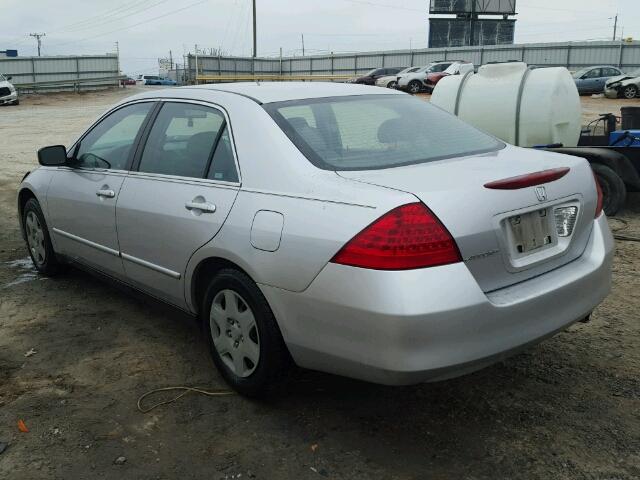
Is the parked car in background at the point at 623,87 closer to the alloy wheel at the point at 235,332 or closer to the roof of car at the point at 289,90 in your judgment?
the roof of car at the point at 289,90

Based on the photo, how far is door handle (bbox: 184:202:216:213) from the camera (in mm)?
3223

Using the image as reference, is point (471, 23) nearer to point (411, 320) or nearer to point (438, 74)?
point (438, 74)

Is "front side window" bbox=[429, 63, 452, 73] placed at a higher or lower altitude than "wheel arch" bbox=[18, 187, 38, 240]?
higher

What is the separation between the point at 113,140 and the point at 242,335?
6.54 ft

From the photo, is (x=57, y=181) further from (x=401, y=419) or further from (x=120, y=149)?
(x=401, y=419)

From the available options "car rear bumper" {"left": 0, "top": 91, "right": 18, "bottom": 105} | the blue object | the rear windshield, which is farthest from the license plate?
"car rear bumper" {"left": 0, "top": 91, "right": 18, "bottom": 105}

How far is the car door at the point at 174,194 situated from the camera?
10.8ft

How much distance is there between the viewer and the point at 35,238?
17.6 ft

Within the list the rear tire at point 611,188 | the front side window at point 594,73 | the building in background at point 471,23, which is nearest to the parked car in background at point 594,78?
the front side window at point 594,73

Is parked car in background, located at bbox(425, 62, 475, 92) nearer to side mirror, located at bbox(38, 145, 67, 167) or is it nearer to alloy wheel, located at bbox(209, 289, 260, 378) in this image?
side mirror, located at bbox(38, 145, 67, 167)

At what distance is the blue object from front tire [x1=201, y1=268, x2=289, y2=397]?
6.03m

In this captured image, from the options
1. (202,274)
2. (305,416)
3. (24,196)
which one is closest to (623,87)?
(24,196)

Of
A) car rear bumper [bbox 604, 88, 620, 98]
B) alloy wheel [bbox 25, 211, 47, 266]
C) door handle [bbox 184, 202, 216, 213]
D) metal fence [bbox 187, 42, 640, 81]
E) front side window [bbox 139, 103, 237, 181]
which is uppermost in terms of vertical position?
metal fence [bbox 187, 42, 640, 81]

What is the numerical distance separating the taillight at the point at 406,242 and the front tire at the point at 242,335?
64cm
